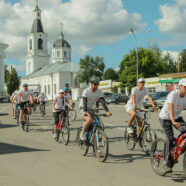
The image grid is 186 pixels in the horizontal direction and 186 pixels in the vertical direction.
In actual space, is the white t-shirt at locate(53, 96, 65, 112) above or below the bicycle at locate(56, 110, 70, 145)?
above

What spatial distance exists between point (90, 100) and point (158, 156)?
2.39 meters

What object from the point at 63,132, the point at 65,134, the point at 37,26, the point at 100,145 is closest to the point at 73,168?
the point at 100,145

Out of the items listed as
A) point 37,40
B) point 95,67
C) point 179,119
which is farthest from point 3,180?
point 37,40

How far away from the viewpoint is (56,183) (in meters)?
4.84

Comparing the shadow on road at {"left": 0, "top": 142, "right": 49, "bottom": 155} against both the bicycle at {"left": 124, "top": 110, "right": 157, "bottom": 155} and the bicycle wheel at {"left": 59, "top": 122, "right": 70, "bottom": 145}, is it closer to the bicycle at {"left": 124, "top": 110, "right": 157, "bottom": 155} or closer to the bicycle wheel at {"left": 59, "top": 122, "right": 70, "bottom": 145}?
the bicycle wheel at {"left": 59, "top": 122, "right": 70, "bottom": 145}

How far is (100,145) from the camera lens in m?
6.37

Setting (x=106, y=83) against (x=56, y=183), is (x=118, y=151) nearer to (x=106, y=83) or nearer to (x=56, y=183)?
(x=56, y=183)

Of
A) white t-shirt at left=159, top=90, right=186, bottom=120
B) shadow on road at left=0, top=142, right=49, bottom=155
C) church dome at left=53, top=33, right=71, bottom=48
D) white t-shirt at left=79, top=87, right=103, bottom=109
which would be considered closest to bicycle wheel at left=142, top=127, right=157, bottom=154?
white t-shirt at left=79, top=87, right=103, bottom=109

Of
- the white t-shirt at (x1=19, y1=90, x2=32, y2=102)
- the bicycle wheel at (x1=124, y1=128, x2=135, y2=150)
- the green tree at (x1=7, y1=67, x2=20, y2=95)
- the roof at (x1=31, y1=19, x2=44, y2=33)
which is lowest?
the bicycle wheel at (x1=124, y1=128, x2=135, y2=150)

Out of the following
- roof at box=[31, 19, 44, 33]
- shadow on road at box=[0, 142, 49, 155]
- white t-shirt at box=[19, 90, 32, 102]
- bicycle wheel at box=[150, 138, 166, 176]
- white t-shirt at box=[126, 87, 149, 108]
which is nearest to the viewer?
bicycle wheel at box=[150, 138, 166, 176]

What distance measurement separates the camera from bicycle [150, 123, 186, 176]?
15.4 feet

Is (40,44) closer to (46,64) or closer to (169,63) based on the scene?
(46,64)

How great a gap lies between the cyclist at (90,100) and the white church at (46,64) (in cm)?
8086

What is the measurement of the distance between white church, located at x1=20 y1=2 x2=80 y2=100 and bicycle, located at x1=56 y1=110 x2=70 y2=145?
7869 centimetres
